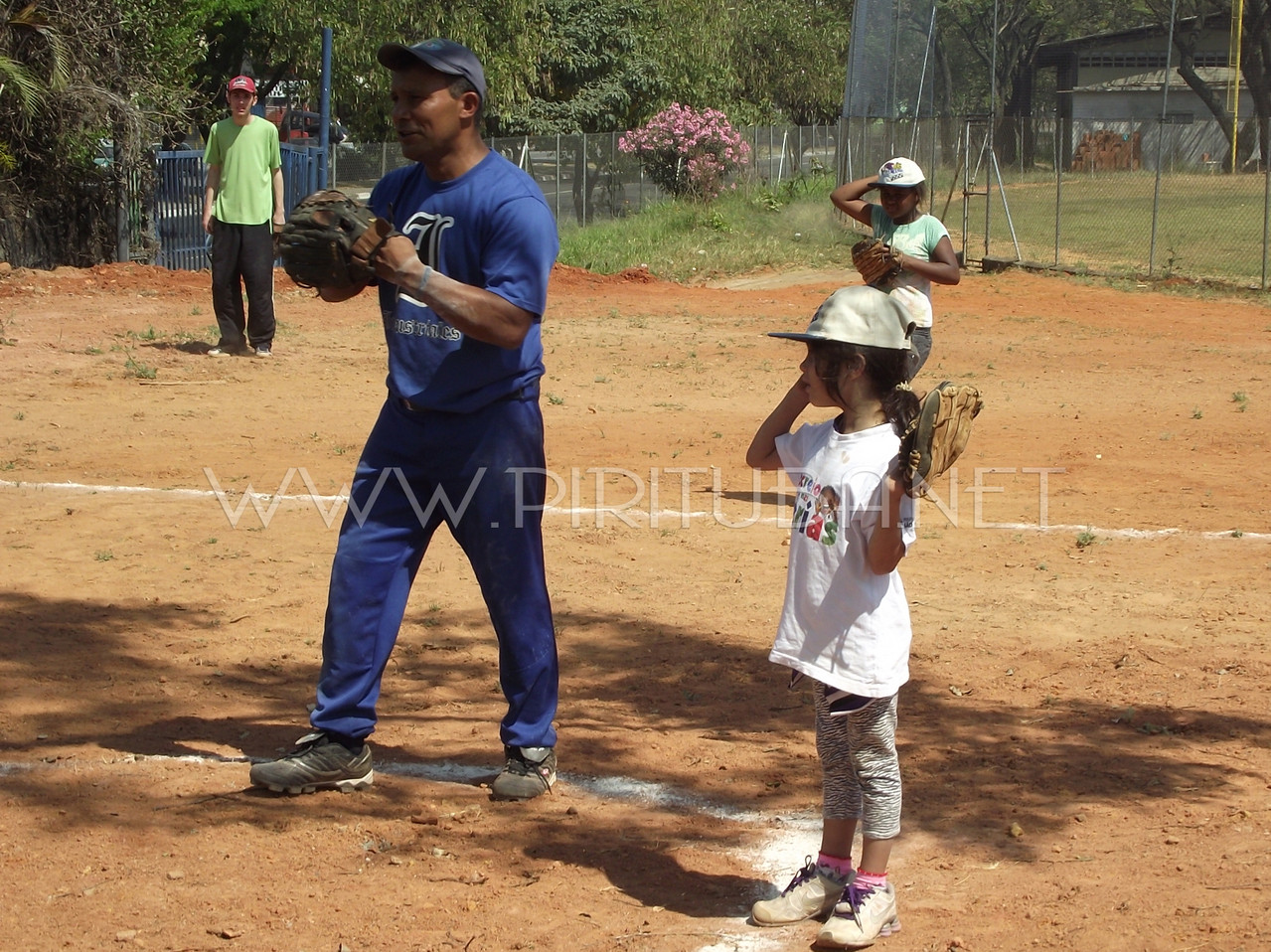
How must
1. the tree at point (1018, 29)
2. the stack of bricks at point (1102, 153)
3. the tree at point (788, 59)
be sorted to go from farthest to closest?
the tree at point (788, 59)
the tree at point (1018, 29)
the stack of bricks at point (1102, 153)

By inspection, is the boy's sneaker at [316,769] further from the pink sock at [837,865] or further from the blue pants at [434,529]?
the pink sock at [837,865]

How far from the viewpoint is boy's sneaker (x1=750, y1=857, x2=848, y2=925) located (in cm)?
341

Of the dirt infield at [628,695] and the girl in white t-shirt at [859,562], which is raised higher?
the girl in white t-shirt at [859,562]

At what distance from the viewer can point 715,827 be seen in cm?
409

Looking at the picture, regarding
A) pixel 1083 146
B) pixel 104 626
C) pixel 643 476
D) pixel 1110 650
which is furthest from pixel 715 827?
pixel 1083 146

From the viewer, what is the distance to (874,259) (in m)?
6.37

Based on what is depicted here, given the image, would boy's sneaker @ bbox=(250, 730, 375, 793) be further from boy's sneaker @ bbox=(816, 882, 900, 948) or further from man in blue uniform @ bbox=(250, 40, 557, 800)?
boy's sneaker @ bbox=(816, 882, 900, 948)

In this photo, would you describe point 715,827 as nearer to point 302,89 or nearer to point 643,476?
point 643,476

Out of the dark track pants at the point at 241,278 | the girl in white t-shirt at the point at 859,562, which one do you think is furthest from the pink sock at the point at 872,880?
the dark track pants at the point at 241,278

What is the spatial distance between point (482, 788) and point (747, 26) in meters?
43.5

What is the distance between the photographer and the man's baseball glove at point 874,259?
6355 millimetres

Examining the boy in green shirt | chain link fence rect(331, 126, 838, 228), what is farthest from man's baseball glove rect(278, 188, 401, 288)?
chain link fence rect(331, 126, 838, 228)

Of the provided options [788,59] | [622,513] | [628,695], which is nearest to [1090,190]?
[622,513]

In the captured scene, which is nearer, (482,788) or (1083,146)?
(482,788)
